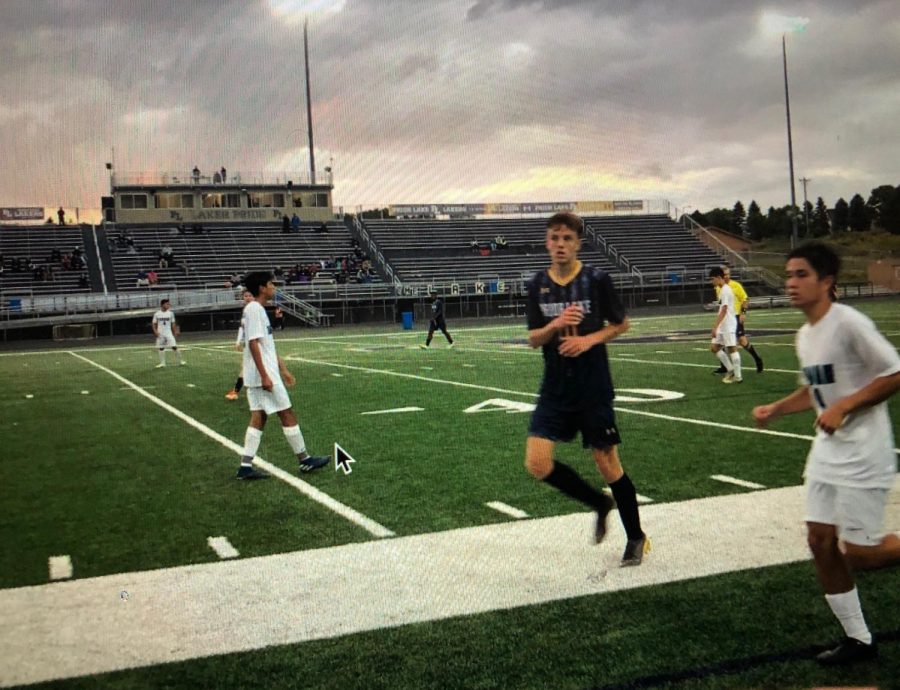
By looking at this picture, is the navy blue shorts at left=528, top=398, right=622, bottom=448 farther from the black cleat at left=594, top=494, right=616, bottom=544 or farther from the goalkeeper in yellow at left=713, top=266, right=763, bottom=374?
the goalkeeper in yellow at left=713, top=266, right=763, bottom=374

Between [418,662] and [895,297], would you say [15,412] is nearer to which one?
[418,662]

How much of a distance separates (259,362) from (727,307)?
8629 millimetres

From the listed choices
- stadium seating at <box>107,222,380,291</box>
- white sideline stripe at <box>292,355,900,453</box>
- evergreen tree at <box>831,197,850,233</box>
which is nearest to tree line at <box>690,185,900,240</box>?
evergreen tree at <box>831,197,850,233</box>

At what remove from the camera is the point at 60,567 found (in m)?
5.68

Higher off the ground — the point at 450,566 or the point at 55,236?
the point at 55,236

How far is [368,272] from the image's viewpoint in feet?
180

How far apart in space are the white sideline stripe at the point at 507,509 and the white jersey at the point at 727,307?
28.1 ft

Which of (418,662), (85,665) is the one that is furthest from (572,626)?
(85,665)

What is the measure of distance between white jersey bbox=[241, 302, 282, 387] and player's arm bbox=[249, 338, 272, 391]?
3cm

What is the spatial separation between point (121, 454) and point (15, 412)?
5473mm

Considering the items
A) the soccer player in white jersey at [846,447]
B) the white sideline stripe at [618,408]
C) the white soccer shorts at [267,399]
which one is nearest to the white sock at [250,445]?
the white soccer shorts at [267,399]

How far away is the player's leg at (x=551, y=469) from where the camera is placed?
17.2ft

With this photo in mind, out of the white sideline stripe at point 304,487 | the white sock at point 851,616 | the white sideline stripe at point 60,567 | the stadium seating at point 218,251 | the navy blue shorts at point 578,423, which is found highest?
the stadium seating at point 218,251

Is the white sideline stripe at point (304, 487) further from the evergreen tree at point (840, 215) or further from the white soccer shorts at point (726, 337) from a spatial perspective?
the evergreen tree at point (840, 215)
